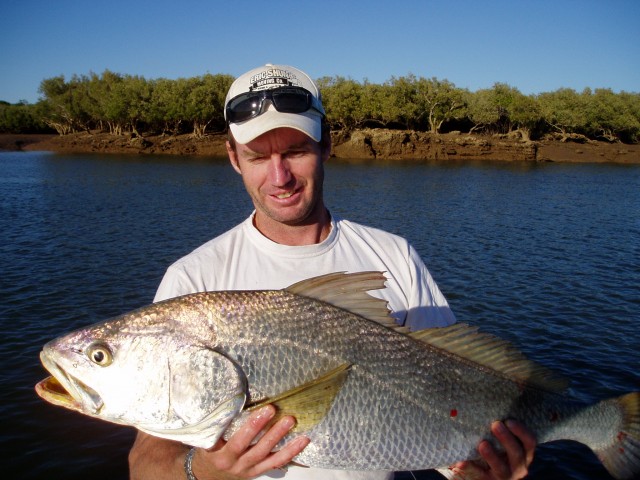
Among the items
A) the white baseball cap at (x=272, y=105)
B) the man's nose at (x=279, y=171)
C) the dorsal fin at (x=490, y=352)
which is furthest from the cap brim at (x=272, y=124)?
A: the dorsal fin at (x=490, y=352)

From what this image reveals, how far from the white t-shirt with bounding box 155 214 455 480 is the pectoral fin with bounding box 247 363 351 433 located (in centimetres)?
78

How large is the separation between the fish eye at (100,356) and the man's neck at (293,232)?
123 cm

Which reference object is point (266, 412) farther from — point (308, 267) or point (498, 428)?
point (498, 428)

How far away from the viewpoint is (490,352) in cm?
292

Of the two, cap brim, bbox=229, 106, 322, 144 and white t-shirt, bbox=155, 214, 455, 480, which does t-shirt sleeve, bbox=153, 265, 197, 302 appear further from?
cap brim, bbox=229, 106, 322, 144

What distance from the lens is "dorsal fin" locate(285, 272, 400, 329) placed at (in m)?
2.70

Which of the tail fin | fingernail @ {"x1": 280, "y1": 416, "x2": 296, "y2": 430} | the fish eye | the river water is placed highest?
the fish eye

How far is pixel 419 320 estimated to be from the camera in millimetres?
3178

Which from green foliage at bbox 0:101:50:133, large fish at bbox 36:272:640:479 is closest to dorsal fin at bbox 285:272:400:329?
large fish at bbox 36:272:640:479

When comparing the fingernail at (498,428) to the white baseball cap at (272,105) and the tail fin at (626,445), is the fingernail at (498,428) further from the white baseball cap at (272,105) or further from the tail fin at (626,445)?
the white baseball cap at (272,105)

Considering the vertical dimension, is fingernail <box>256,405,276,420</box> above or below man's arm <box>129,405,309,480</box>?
above

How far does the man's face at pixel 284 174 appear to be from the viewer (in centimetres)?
318

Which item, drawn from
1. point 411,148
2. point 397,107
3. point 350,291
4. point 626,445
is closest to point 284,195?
point 350,291

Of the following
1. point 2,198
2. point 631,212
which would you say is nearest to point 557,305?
point 631,212
